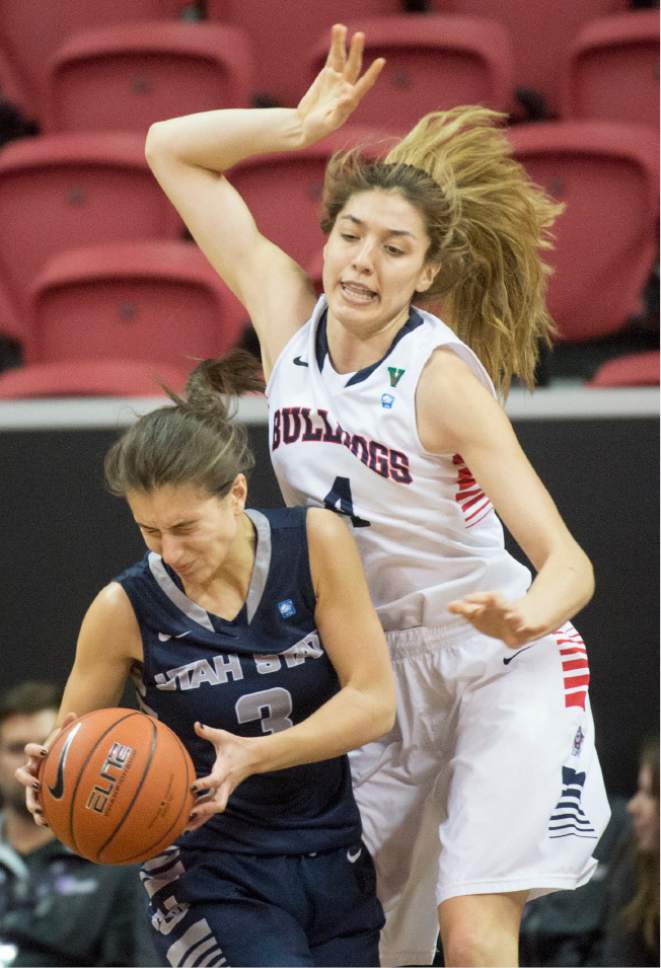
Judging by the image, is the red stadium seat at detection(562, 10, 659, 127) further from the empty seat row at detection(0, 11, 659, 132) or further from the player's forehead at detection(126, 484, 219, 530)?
the player's forehead at detection(126, 484, 219, 530)

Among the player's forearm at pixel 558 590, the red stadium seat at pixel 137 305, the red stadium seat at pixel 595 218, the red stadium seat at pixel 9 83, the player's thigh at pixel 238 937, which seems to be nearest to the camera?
the player's forearm at pixel 558 590

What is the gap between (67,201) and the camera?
5.57m

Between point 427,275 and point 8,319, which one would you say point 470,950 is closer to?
point 427,275

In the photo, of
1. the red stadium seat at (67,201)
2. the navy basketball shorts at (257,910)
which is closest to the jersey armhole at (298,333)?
the navy basketball shorts at (257,910)

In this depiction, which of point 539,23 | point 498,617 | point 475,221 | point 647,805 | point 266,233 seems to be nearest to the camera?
point 498,617

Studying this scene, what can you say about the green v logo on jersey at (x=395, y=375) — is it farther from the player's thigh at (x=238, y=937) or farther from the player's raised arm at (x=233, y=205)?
the player's thigh at (x=238, y=937)

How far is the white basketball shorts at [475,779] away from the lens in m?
2.94

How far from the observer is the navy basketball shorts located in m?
2.79

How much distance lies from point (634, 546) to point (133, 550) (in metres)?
1.35

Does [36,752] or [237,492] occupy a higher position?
[237,492]

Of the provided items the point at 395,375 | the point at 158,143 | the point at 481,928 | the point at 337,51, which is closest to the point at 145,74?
the point at 158,143

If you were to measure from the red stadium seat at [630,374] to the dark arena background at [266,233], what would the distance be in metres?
0.01

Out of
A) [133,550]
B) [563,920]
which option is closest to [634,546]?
[563,920]

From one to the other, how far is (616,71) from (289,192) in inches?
53.2
